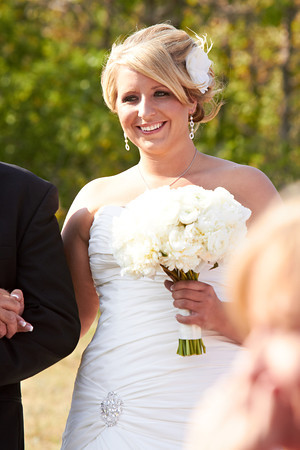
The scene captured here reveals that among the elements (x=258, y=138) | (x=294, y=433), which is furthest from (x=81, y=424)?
(x=258, y=138)

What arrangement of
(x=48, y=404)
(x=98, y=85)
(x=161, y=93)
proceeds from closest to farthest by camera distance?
1. (x=161, y=93)
2. (x=48, y=404)
3. (x=98, y=85)

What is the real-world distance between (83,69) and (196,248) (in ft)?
32.0

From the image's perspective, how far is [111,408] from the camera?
12.6ft

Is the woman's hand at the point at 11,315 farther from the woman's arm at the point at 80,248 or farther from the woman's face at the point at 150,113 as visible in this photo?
the woman's face at the point at 150,113

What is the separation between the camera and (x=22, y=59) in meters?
15.0

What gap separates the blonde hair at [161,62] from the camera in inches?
160

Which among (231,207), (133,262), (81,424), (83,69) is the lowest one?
(81,424)

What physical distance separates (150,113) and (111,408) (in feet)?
5.05

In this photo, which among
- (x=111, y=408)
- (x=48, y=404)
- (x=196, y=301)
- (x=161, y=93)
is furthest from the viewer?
(x=48, y=404)

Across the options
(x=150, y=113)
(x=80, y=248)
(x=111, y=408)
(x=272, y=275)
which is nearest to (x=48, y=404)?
(x=80, y=248)

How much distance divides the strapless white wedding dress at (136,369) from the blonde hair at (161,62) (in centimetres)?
78

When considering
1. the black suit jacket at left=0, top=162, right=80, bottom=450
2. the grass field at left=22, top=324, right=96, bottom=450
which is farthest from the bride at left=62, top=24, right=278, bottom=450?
the grass field at left=22, top=324, right=96, bottom=450

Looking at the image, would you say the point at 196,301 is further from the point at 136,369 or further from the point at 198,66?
the point at 198,66

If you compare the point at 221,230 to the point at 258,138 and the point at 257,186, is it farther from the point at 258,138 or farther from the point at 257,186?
the point at 258,138
